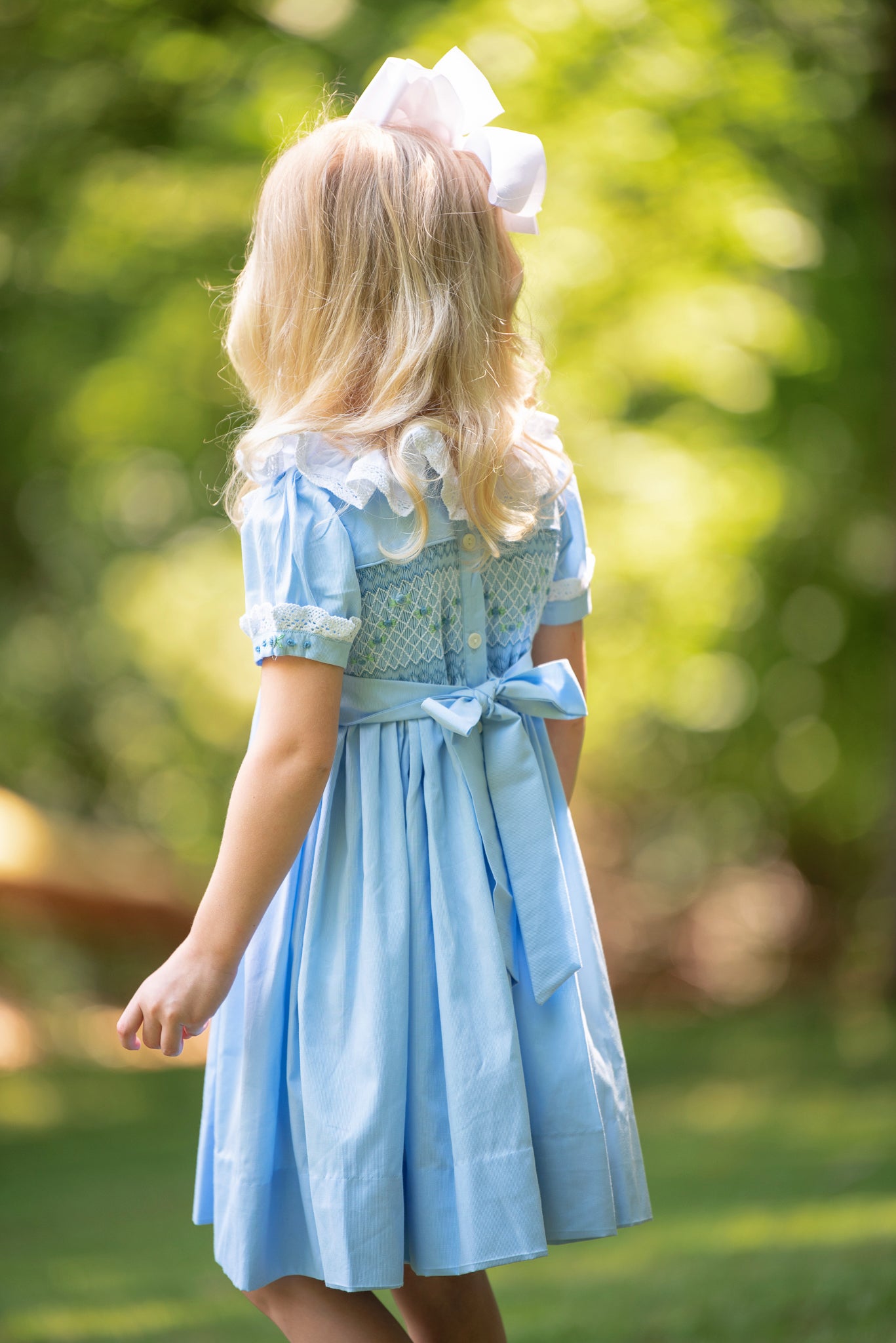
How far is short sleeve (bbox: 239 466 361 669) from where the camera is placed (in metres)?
1.46

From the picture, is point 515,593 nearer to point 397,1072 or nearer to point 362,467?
point 362,467

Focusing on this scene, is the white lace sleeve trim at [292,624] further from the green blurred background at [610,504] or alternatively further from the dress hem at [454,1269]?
the green blurred background at [610,504]

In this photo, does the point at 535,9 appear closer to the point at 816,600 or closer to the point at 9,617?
the point at 816,600

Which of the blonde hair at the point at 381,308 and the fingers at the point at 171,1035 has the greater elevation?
the blonde hair at the point at 381,308

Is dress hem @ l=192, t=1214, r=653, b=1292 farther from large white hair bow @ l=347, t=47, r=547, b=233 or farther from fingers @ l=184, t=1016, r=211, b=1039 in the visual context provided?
large white hair bow @ l=347, t=47, r=547, b=233

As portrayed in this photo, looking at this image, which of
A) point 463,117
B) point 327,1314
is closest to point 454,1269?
point 327,1314

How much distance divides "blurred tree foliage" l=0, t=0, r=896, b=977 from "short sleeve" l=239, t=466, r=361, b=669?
9.21ft

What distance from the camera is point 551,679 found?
67.9 inches

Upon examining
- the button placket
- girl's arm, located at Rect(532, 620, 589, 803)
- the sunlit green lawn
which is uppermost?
the button placket

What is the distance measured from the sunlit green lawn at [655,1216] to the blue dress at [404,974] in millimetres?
1263

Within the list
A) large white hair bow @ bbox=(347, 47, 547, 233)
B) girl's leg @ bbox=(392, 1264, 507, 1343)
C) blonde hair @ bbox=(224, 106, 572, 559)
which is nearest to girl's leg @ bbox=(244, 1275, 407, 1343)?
girl's leg @ bbox=(392, 1264, 507, 1343)

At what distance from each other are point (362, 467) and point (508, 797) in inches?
17.8

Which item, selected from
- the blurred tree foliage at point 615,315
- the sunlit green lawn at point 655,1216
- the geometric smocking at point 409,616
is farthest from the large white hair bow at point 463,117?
the blurred tree foliage at point 615,315

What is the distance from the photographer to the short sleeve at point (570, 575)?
6.09 feet
